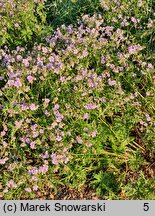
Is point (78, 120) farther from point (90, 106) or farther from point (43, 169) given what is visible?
point (43, 169)

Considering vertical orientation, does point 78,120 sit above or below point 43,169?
above

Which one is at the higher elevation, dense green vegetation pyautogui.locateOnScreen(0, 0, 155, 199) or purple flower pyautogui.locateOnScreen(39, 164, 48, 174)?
dense green vegetation pyautogui.locateOnScreen(0, 0, 155, 199)

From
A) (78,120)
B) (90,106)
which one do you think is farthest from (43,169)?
(90,106)

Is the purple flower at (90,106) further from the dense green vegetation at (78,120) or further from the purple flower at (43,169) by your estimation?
the purple flower at (43,169)

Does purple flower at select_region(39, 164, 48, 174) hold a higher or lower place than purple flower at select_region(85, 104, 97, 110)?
lower

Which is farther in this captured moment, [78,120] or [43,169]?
[78,120]

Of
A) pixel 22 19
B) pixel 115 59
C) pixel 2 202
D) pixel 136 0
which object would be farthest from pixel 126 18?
pixel 2 202

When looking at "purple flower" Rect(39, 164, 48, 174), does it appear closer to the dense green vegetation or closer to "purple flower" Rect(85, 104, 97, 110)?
the dense green vegetation

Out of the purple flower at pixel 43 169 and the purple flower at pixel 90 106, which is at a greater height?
the purple flower at pixel 90 106

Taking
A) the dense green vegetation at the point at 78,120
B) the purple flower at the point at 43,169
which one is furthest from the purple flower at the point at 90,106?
the purple flower at the point at 43,169

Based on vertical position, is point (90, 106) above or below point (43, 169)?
above

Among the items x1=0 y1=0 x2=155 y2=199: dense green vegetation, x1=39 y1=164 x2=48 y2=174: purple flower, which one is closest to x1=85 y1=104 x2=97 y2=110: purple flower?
x1=0 y1=0 x2=155 y2=199: dense green vegetation
